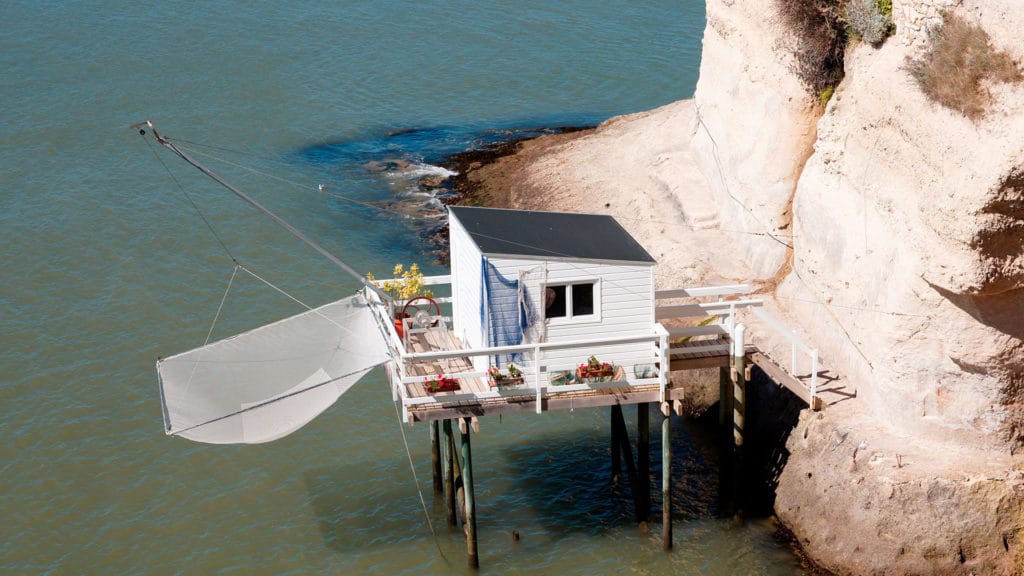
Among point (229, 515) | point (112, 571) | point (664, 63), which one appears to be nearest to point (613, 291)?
point (229, 515)

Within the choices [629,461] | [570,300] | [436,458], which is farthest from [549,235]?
[436,458]

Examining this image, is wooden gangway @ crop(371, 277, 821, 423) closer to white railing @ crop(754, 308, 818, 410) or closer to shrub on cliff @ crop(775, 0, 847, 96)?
white railing @ crop(754, 308, 818, 410)

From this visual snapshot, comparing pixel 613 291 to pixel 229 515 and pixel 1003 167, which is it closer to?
pixel 1003 167

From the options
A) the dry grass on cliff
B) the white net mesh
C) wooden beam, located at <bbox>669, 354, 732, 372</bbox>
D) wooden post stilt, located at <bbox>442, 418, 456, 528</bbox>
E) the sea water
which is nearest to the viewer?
the dry grass on cliff

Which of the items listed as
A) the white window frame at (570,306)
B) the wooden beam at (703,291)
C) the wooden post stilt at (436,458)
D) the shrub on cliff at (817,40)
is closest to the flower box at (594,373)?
the white window frame at (570,306)

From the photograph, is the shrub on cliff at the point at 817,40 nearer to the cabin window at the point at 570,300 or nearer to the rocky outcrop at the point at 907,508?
the rocky outcrop at the point at 907,508

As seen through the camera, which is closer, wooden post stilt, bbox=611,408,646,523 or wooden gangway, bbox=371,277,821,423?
Result: wooden gangway, bbox=371,277,821,423

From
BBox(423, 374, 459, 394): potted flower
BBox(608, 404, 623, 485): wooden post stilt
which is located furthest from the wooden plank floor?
BBox(608, 404, 623, 485): wooden post stilt
